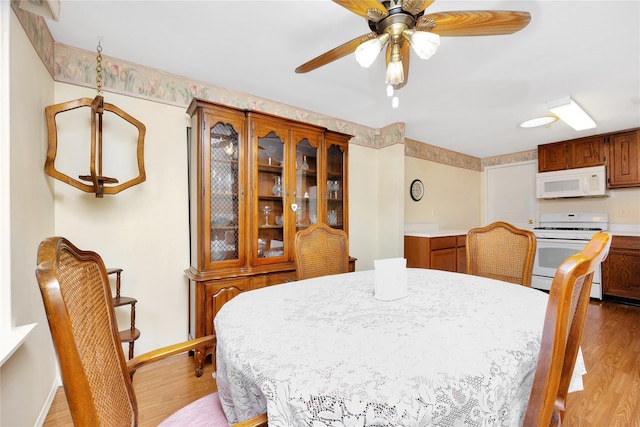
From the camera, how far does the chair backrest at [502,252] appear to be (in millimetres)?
1788

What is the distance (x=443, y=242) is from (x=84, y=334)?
3.55 meters

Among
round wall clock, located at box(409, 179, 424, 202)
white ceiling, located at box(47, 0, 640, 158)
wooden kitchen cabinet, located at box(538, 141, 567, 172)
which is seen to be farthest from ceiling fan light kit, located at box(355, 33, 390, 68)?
wooden kitchen cabinet, located at box(538, 141, 567, 172)

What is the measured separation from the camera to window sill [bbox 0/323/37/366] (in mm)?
1031

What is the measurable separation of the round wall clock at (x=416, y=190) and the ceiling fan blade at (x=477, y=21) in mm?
2852

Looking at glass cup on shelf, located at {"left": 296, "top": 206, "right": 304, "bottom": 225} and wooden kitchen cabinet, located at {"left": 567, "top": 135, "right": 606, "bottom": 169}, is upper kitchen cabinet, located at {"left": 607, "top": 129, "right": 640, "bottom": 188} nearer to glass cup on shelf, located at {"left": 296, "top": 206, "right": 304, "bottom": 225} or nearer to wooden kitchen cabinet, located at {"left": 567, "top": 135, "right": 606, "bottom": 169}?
wooden kitchen cabinet, located at {"left": 567, "top": 135, "right": 606, "bottom": 169}

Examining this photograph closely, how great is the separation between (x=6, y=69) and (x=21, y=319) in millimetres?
1084

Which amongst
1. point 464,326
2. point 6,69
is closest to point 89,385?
point 464,326

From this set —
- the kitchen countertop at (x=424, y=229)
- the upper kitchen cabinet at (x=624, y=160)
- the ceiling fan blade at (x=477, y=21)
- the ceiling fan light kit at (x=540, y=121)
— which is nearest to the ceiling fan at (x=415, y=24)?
the ceiling fan blade at (x=477, y=21)

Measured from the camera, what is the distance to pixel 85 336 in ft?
2.02

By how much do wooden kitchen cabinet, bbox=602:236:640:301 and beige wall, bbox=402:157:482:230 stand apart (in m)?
1.82

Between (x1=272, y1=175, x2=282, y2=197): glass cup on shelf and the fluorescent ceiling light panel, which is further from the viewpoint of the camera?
the fluorescent ceiling light panel

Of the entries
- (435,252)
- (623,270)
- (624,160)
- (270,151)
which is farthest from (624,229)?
(270,151)

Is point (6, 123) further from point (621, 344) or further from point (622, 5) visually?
point (621, 344)

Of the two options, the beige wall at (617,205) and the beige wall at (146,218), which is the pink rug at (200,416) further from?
the beige wall at (617,205)
